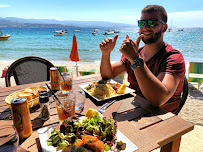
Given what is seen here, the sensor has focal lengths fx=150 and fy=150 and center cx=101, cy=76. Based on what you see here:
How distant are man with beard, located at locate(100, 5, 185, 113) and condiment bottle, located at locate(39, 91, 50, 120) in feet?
3.09

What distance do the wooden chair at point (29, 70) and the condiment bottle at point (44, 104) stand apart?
1.62m

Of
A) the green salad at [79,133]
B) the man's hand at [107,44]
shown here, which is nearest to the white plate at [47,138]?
the green salad at [79,133]

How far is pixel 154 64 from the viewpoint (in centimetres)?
207

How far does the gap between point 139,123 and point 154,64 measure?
1061 mm

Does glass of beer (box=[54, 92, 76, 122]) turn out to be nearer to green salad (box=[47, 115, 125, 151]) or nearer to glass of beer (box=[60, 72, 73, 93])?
green salad (box=[47, 115, 125, 151])

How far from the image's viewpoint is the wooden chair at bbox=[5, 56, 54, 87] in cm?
261

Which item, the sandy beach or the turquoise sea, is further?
the turquoise sea

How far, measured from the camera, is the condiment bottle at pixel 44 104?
126 cm

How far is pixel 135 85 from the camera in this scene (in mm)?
2258

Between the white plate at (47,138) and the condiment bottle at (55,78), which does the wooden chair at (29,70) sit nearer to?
the condiment bottle at (55,78)

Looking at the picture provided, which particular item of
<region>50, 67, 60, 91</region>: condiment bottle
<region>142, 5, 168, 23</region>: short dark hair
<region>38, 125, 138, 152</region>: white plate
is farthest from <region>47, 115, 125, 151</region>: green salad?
<region>142, 5, 168, 23</region>: short dark hair

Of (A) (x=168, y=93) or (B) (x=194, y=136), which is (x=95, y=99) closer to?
(A) (x=168, y=93)

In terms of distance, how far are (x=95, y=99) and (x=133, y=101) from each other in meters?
0.43

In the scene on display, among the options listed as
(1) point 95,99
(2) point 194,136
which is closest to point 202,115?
(2) point 194,136
